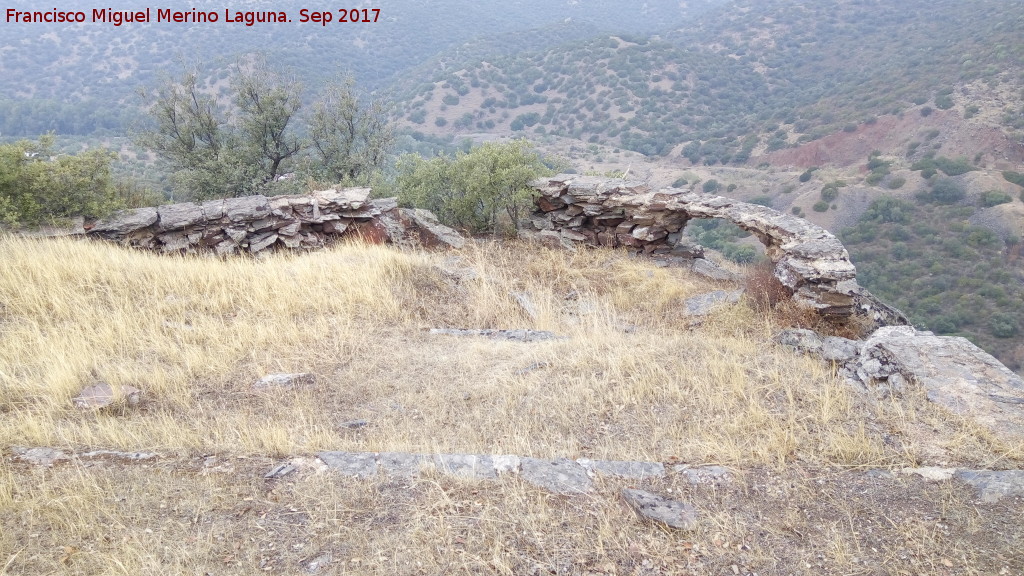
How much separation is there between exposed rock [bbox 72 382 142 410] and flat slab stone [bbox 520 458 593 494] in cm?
319

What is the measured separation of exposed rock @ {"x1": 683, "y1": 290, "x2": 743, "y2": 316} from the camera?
23.3ft

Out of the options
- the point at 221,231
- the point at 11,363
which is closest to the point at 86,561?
the point at 11,363

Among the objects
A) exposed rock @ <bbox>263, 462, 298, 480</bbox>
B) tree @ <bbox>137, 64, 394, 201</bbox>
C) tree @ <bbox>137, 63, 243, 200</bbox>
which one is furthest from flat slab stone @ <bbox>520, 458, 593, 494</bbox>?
tree @ <bbox>137, 63, 243, 200</bbox>

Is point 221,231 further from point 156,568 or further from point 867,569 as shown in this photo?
point 867,569

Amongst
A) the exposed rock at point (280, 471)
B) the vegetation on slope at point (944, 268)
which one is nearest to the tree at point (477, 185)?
the exposed rock at point (280, 471)

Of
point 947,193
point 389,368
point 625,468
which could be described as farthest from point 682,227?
point 947,193

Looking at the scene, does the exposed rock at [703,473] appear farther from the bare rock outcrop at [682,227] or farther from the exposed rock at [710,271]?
the exposed rock at [710,271]

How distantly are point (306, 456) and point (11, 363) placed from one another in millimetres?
3066

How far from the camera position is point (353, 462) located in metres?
3.48

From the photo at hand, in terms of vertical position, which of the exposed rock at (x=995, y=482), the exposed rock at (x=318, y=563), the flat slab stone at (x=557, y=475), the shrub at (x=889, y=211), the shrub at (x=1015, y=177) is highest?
the shrub at (x=1015, y=177)

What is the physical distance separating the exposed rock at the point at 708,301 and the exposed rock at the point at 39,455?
6372 millimetres

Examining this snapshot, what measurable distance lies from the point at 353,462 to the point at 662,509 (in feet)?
6.23

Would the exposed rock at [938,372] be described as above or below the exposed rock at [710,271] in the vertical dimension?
above

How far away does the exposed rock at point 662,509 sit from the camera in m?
2.92
